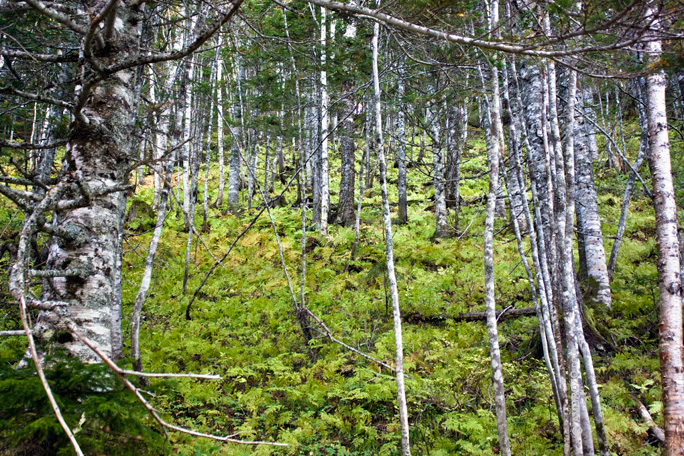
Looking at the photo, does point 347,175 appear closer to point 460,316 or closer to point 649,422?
point 460,316

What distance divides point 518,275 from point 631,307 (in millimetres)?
2135

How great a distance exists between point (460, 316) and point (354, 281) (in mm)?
2551

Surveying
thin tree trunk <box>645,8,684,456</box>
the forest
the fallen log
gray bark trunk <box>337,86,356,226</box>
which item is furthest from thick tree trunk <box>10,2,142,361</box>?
gray bark trunk <box>337,86,356,226</box>

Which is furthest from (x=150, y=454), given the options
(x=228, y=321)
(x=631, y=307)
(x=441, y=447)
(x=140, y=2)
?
(x=631, y=307)

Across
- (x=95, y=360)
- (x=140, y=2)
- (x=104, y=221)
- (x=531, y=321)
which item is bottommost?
(x=531, y=321)

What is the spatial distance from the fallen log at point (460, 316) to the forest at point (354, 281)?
0.14 ft

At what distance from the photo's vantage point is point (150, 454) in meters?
1.80

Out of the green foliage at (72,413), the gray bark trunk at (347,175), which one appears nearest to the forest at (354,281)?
the green foliage at (72,413)

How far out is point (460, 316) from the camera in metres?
7.38

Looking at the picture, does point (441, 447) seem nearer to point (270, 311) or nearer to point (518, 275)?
point (270, 311)

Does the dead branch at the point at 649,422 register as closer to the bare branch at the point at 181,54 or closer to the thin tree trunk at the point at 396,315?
the thin tree trunk at the point at 396,315

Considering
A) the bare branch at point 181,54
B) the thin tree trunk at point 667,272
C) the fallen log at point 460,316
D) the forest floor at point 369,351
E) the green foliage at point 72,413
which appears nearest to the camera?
the green foliage at point 72,413

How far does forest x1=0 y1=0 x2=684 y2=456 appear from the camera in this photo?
1.98m

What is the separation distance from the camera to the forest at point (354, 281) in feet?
6.49
